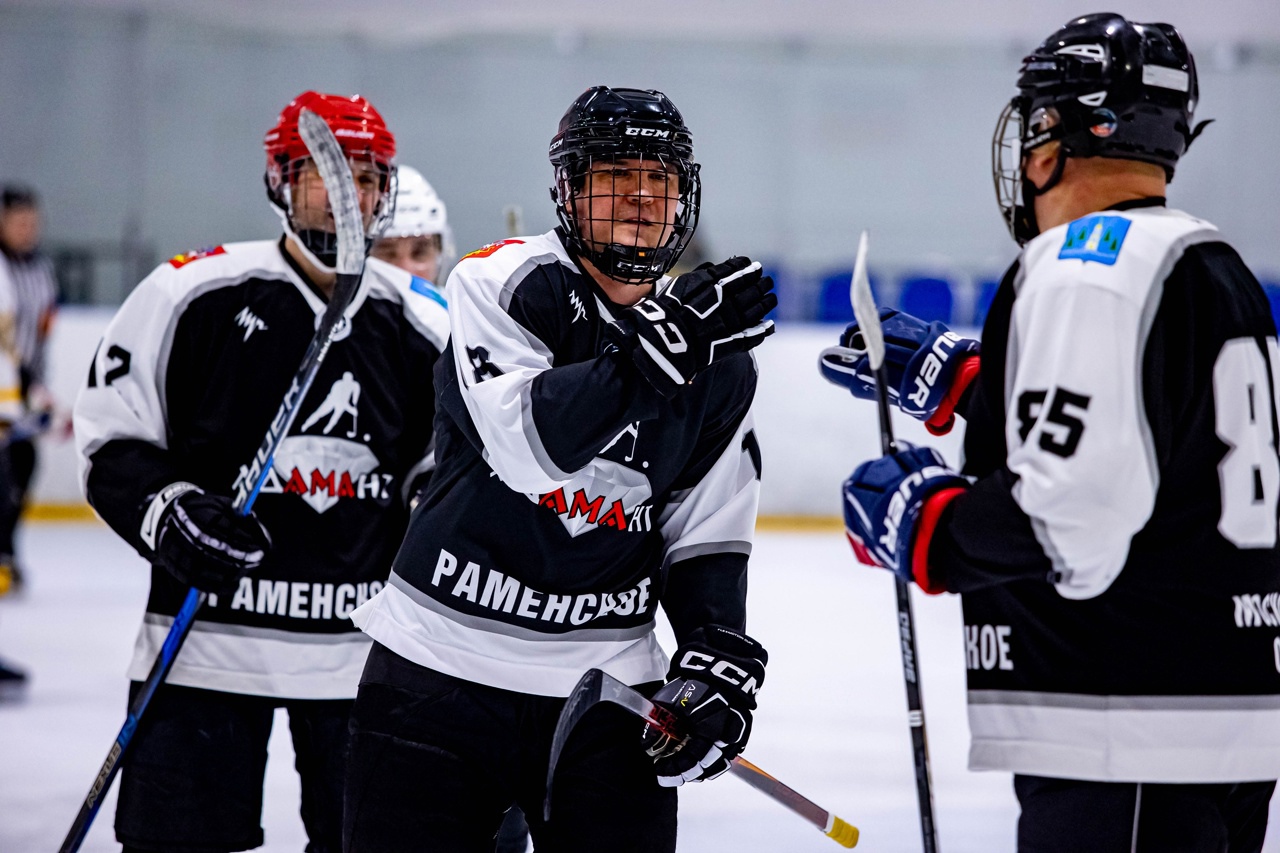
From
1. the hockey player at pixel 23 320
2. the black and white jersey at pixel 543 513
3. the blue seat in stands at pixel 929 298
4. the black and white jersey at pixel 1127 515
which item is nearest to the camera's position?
the black and white jersey at pixel 1127 515

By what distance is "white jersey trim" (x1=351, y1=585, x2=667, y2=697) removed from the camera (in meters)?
1.51

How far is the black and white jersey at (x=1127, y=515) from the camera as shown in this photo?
1.25 metres

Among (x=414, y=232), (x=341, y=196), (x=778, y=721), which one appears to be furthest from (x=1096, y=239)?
(x=778, y=721)

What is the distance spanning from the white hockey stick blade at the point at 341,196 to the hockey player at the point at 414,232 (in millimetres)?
716

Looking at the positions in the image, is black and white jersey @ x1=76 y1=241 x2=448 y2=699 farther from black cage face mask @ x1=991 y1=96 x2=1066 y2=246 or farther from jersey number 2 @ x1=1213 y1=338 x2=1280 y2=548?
jersey number 2 @ x1=1213 y1=338 x2=1280 y2=548

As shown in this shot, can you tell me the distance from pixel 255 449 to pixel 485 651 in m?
0.68

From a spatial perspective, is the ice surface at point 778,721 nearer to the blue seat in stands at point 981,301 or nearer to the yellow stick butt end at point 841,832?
the yellow stick butt end at point 841,832

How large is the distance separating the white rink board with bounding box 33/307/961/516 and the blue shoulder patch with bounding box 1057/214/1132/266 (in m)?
5.76

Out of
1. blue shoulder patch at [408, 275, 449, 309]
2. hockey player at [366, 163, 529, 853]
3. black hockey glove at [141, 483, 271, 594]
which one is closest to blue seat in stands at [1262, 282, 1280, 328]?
hockey player at [366, 163, 529, 853]

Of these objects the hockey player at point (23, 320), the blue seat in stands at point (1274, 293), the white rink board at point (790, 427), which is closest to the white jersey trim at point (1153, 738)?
the hockey player at point (23, 320)

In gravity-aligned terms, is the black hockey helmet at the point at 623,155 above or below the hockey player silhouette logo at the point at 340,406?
above

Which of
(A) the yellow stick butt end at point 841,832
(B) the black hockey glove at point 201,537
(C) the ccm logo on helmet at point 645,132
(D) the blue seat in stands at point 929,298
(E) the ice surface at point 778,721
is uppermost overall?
(C) the ccm logo on helmet at point 645,132

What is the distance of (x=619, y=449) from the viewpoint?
154 cm

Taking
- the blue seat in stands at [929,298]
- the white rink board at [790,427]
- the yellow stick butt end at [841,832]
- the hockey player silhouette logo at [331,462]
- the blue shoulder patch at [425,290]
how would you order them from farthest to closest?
1. the blue seat in stands at [929,298]
2. the white rink board at [790,427]
3. the blue shoulder patch at [425,290]
4. the hockey player silhouette logo at [331,462]
5. the yellow stick butt end at [841,832]
